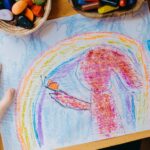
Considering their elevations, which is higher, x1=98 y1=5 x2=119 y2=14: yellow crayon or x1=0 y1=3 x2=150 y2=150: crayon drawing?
x1=98 y1=5 x2=119 y2=14: yellow crayon

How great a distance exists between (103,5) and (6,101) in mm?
275

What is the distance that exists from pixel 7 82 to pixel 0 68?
0.03 meters

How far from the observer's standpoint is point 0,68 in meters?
0.79

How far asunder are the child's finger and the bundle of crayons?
0.22m

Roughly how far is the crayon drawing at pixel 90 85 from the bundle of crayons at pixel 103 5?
5cm

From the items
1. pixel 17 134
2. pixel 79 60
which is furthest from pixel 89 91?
pixel 17 134

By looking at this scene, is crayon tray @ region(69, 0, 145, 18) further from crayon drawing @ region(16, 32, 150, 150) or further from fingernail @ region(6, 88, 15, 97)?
fingernail @ region(6, 88, 15, 97)

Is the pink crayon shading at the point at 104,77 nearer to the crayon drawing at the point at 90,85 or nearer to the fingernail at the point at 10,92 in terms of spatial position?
the crayon drawing at the point at 90,85

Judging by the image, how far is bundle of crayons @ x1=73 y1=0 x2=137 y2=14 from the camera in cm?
75

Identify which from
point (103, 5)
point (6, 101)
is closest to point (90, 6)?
point (103, 5)

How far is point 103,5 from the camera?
30.0 inches

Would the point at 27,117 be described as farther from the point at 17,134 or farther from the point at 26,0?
the point at 26,0

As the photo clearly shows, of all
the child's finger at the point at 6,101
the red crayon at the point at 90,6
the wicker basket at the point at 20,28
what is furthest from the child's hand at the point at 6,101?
the red crayon at the point at 90,6

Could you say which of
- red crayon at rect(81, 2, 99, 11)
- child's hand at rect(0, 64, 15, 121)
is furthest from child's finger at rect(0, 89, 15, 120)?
red crayon at rect(81, 2, 99, 11)
